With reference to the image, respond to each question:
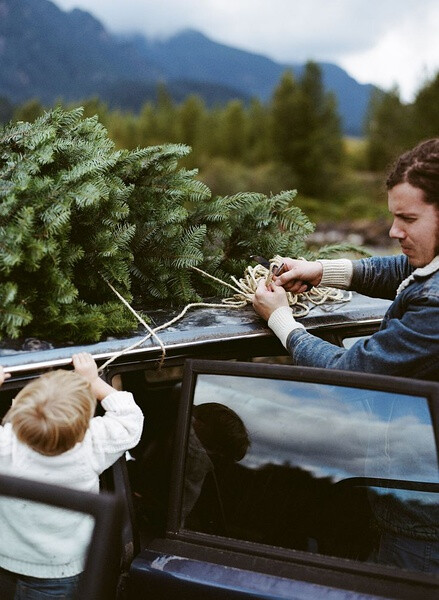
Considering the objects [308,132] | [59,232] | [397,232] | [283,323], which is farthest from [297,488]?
[308,132]

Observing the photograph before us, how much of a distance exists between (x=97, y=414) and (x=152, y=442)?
584 millimetres

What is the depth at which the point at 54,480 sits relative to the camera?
1.97 m

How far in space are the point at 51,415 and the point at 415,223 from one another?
1.36 m

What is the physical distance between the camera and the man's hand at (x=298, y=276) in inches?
111

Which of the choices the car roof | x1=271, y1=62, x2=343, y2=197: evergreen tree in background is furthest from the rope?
x1=271, y1=62, x2=343, y2=197: evergreen tree in background

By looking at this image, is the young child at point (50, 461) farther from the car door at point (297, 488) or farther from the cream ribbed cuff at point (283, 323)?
the cream ribbed cuff at point (283, 323)

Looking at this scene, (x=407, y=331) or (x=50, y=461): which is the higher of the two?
(x=407, y=331)

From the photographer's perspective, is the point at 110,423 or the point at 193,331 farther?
the point at 193,331

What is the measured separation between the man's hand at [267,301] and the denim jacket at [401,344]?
18 cm

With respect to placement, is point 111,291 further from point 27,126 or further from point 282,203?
point 282,203

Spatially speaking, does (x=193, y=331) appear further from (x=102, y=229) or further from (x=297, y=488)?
(x=297, y=488)

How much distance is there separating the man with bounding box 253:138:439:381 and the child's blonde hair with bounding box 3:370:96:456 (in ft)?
2.68

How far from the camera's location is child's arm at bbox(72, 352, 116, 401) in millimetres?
2170

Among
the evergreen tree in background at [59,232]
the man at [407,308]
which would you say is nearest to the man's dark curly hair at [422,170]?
the man at [407,308]
